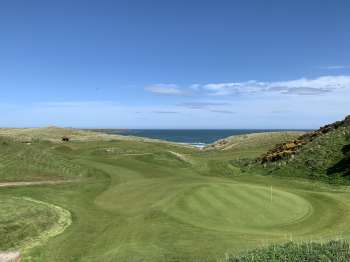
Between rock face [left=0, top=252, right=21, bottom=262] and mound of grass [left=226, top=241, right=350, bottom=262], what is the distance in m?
9.25

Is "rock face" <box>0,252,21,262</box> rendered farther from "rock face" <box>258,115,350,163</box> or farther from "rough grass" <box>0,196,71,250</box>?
"rock face" <box>258,115,350,163</box>

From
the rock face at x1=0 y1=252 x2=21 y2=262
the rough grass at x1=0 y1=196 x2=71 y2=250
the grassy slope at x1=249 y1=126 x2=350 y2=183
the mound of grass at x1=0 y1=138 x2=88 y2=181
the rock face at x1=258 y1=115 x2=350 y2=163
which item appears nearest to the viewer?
the rock face at x1=0 y1=252 x2=21 y2=262

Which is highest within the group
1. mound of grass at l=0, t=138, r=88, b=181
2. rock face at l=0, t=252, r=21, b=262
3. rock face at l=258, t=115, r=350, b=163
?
rock face at l=258, t=115, r=350, b=163

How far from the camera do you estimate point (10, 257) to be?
1862cm

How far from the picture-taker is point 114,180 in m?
37.6

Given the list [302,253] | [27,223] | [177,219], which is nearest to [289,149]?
[177,219]

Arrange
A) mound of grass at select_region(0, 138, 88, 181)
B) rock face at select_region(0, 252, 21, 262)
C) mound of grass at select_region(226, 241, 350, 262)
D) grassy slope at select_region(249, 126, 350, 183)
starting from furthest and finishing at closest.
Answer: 1. grassy slope at select_region(249, 126, 350, 183)
2. mound of grass at select_region(0, 138, 88, 181)
3. rock face at select_region(0, 252, 21, 262)
4. mound of grass at select_region(226, 241, 350, 262)

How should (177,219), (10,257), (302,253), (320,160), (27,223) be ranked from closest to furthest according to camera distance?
(302,253), (10,257), (27,223), (177,219), (320,160)

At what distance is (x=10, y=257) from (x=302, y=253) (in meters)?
12.0

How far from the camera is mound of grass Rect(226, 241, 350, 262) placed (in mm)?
13695

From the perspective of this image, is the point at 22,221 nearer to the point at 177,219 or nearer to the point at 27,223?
the point at 27,223

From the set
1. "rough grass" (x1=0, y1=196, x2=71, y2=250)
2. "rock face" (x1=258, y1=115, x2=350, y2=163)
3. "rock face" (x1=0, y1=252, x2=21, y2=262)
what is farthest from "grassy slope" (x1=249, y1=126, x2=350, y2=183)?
"rock face" (x1=0, y1=252, x2=21, y2=262)

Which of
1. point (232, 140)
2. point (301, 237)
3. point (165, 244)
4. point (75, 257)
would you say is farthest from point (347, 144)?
point (232, 140)

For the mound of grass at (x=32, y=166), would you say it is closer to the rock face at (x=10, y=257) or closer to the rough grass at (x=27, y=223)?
the rough grass at (x=27, y=223)
